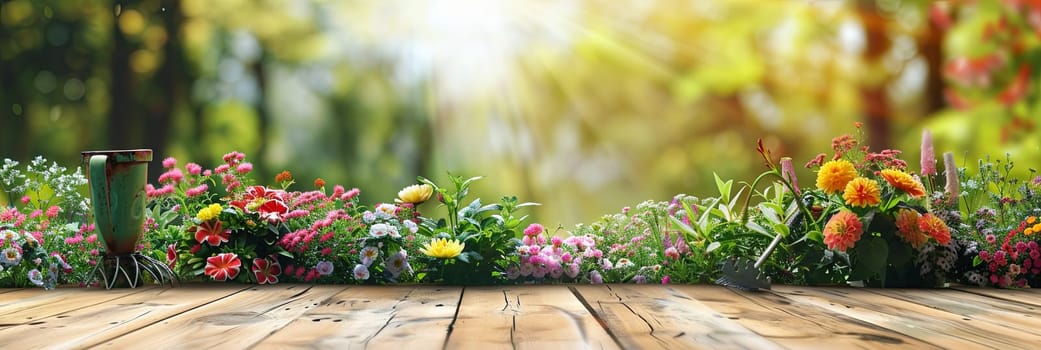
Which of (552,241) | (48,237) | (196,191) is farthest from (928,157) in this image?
(48,237)

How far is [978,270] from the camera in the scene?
2488mm

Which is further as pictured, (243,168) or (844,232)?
(243,168)

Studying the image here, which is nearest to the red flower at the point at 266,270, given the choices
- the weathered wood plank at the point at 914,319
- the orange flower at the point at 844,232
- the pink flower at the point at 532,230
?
the pink flower at the point at 532,230

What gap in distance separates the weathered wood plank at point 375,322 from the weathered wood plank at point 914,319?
885 mm

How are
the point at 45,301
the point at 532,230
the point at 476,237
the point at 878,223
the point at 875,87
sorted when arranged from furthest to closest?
the point at 875,87 → the point at 532,230 → the point at 476,237 → the point at 878,223 → the point at 45,301

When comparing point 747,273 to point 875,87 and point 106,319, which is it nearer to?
point 106,319

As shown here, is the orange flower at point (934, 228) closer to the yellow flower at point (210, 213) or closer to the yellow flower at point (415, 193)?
the yellow flower at point (415, 193)

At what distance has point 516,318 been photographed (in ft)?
5.48

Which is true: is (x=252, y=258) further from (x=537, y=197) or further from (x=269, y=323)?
(x=537, y=197)

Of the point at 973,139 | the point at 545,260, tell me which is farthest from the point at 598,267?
the point at 973,139

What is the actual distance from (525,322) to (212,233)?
1239 mm

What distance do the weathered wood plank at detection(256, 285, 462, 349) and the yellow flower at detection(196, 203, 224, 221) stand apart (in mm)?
494

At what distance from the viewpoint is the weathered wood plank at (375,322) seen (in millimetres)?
1374

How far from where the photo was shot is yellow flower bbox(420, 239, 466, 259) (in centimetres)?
233
